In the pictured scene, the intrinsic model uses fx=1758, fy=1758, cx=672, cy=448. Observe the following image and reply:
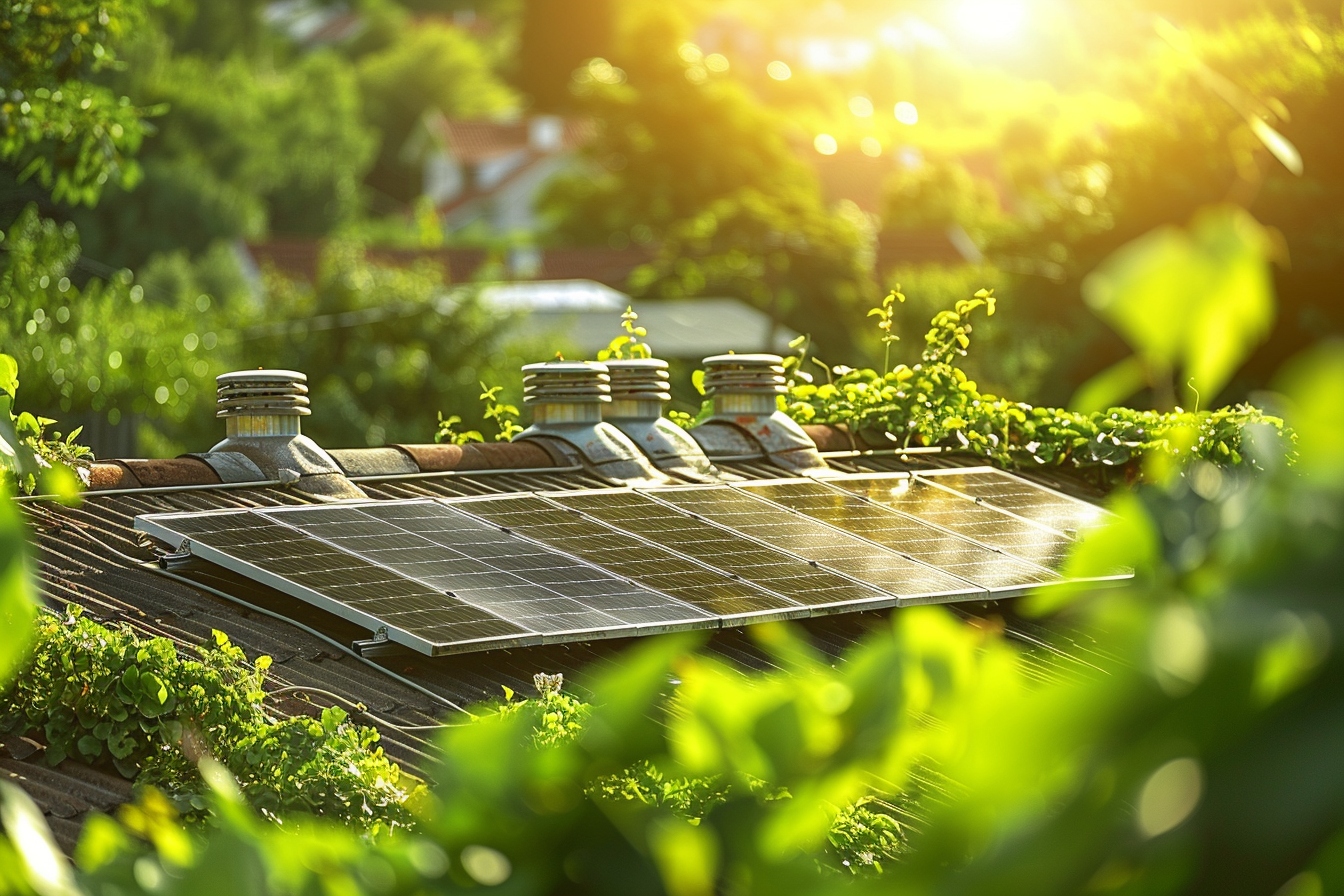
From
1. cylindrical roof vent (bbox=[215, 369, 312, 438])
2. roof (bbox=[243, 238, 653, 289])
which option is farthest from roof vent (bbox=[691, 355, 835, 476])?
roof (bbox=[243, 238, 653, 289])

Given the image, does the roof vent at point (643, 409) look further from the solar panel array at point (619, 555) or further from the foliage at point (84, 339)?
the foliage at point (84, 339)

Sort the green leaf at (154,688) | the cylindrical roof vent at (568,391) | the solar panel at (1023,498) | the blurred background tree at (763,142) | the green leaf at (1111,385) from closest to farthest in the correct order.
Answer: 1. the green leaf at (1111,385)
2. the green leaf at (154,688)
3. the solar panel at (1023,498)
4. the cylindrical roof vent at (568,391)
5. the blurred background tree at (763,142)

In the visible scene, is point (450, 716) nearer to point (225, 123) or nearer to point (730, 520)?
point (730, 520)

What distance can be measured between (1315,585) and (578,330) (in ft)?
165

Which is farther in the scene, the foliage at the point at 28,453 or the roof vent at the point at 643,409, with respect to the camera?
the roof vent at the point at 643,409

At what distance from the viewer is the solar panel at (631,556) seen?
8.27 metres

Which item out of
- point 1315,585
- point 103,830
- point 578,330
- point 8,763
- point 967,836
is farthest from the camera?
point 578,330

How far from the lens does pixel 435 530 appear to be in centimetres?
883

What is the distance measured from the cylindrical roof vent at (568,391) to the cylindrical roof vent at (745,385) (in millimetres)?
1281

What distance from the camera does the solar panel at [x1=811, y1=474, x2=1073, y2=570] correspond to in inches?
405

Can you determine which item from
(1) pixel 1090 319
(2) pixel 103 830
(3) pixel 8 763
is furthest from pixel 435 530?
(1) pixel 1090 319

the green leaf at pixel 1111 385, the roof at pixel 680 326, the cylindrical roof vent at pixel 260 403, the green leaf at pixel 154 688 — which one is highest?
the green leaf at pixel 1111 385

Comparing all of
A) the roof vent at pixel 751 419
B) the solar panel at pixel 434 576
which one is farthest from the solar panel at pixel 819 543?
the roof vent at pixel 751 419

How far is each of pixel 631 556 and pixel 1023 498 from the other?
3890 millimetres
